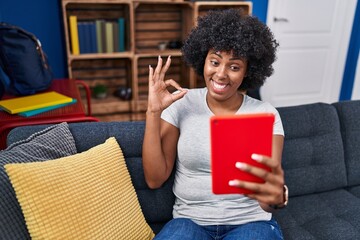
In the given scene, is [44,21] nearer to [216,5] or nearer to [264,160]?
[216,5]

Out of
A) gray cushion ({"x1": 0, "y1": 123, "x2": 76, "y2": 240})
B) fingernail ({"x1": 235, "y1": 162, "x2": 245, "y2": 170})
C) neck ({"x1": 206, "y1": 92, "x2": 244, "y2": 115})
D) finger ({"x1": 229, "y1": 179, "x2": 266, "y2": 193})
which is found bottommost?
gray cushion ({"x1": 0, "y1": 123, "x2": 76, "y2": 240})

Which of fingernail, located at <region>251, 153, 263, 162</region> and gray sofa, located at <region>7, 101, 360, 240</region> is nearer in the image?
fingernail, located at <region>251, 153, 263, 162</region>

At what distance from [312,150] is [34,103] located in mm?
1437

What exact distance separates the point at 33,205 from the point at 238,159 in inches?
23.0

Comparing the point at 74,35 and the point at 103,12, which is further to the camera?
the point at 103,12

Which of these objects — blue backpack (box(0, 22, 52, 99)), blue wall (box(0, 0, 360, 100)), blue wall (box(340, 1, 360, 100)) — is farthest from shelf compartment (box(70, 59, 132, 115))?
blue wall (box(340, 1, 360, 100))

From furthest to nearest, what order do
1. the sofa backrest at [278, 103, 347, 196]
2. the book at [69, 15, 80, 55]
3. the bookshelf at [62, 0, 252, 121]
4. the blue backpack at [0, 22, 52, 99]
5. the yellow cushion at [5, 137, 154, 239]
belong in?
the bookshelf at [62, 0, 252, 121]
the book at [69, 15, 80, 55]
the blue backpack at [0, 22, 52, 99]
the sofa backrest at [278, 103, 347, 196]
the yellow cushion at [5, 137, 154, 239]

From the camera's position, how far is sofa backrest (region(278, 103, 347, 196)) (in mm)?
1619

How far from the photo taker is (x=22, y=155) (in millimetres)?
1106

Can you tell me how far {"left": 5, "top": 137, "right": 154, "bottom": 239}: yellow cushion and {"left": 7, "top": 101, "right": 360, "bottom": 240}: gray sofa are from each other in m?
0.13

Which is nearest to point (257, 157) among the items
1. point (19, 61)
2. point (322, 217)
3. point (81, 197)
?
point (81, 197)

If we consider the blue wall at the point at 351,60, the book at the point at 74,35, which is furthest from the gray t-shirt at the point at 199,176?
the blue wall at the point at 351,60

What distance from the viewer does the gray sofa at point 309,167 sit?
4.56 feet

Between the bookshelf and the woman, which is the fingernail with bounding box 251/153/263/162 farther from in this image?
the bookshelf
